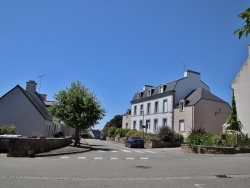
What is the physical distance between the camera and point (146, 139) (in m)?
37.4

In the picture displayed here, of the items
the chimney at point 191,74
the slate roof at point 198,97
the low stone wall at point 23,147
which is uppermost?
the chimney at point 191,74

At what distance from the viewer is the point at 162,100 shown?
45969 mm

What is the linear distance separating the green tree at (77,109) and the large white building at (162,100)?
1630 centimetres

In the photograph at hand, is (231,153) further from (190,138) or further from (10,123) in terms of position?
(10,123)

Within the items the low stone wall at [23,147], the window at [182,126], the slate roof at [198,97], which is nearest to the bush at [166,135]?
the window at [182,126]

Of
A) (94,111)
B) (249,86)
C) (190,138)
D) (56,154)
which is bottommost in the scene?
(56,154)

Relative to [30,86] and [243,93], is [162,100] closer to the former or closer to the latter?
Answer: [243,93]

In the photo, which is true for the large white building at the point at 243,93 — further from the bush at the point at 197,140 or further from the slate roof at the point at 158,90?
the slate roof at the point at 158,90

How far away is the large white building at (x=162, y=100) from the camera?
43.3 m

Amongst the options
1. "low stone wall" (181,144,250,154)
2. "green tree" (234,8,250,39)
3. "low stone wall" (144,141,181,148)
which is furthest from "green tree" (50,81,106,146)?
"green tree" (234,8,250,39)

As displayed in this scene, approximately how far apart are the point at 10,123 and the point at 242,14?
3394 cm

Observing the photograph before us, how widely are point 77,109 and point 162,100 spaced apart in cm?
1989

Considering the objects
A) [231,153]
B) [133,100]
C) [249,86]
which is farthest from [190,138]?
[133,100]

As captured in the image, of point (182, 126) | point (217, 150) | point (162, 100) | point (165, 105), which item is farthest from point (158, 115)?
point (217, 150)
